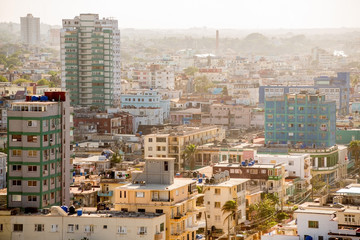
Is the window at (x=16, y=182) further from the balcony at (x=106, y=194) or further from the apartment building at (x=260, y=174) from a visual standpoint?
the apartment building at (x=260, y=174)

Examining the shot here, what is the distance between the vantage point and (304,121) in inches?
2751

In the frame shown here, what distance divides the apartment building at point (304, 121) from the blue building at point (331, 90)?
1498 inches

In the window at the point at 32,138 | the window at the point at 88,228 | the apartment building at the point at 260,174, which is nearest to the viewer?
the window at the point at 88,228

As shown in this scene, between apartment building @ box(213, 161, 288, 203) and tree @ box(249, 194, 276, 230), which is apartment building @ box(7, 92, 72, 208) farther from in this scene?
apartment building @ box(213, 161, 288, 203)

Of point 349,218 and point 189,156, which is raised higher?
point 349,218

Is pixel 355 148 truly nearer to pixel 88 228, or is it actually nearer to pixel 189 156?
pixel 189 156

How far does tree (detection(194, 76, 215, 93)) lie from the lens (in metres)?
146

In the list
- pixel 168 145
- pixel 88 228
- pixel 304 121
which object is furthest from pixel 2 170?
pixel 304 121

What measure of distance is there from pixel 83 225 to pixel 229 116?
201 ft

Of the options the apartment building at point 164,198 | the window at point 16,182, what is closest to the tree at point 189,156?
the apartment building at point 164,198

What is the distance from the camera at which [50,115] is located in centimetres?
4047

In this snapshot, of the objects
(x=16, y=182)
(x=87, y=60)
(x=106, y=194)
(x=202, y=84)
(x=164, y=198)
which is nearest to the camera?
(x=164, y=198)

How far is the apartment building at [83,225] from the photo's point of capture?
35.0 meters

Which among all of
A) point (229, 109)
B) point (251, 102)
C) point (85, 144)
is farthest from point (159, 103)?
point (85, 144)
